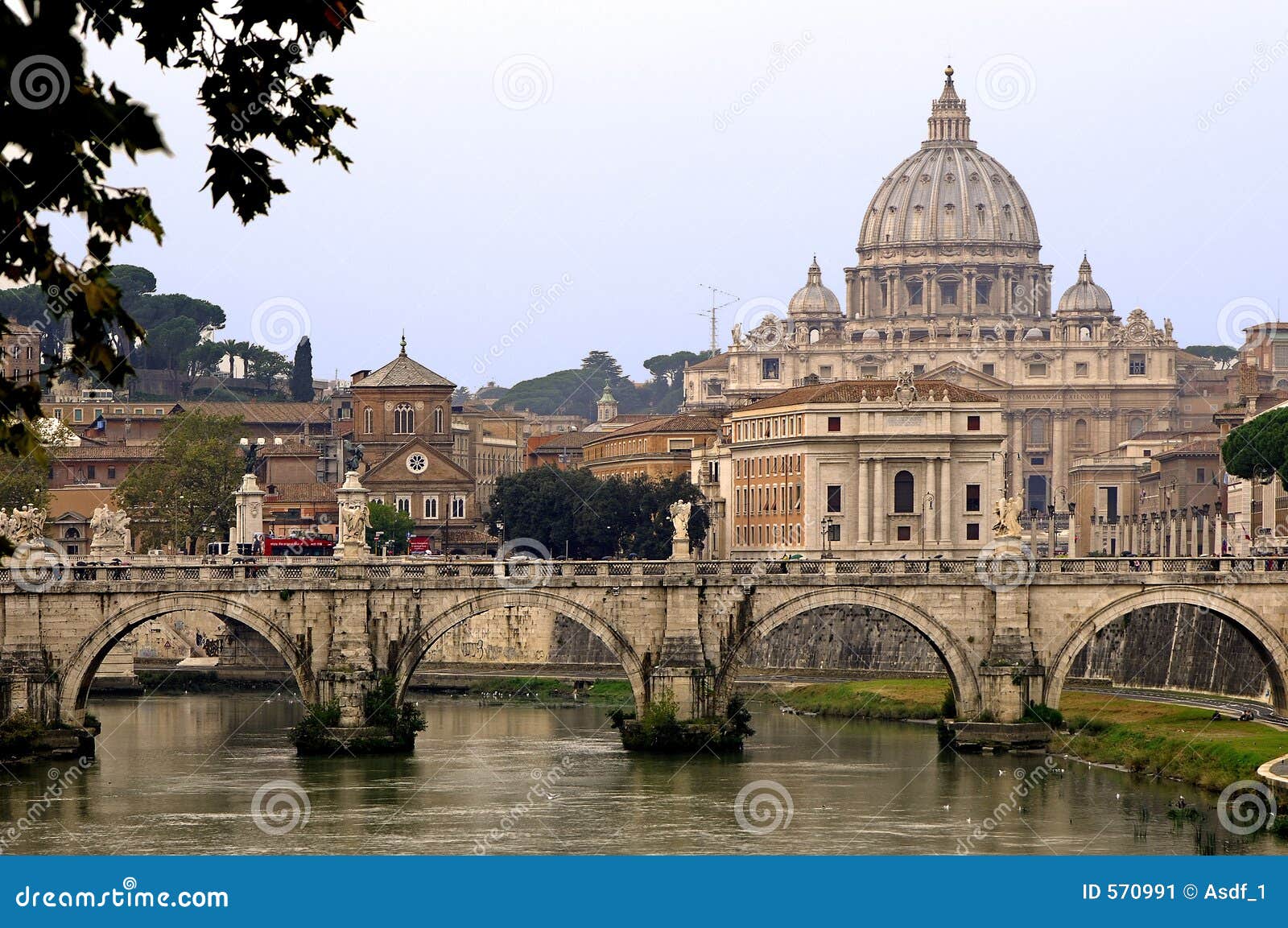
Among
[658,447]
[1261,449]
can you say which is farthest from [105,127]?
[658,447]

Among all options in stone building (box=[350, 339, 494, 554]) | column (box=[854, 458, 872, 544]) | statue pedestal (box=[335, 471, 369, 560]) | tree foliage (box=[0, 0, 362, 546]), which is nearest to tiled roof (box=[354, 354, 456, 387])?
stone building (box=[350, 339, 494, 554])

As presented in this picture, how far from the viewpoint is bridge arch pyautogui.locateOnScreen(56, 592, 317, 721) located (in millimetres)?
58312

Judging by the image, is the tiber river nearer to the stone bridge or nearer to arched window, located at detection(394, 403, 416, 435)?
the stone bridge

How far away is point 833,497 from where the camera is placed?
118 metres

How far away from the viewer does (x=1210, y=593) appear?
5841 centimetres

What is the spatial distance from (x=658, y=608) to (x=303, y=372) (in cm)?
10314

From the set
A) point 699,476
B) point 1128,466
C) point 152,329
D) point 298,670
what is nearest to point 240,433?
point 699,476

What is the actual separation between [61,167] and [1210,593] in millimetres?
48615

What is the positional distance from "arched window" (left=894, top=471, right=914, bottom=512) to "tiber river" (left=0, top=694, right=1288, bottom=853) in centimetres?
5042

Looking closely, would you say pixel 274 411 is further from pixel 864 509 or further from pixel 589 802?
pixel 589 802

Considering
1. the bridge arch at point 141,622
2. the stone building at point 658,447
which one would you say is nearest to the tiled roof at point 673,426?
the stone building at point 658,447

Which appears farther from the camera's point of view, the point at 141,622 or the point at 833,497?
the point at 833,497

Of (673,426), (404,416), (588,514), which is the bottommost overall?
(588,514)

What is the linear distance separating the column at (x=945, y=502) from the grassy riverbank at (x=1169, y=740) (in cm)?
4844
